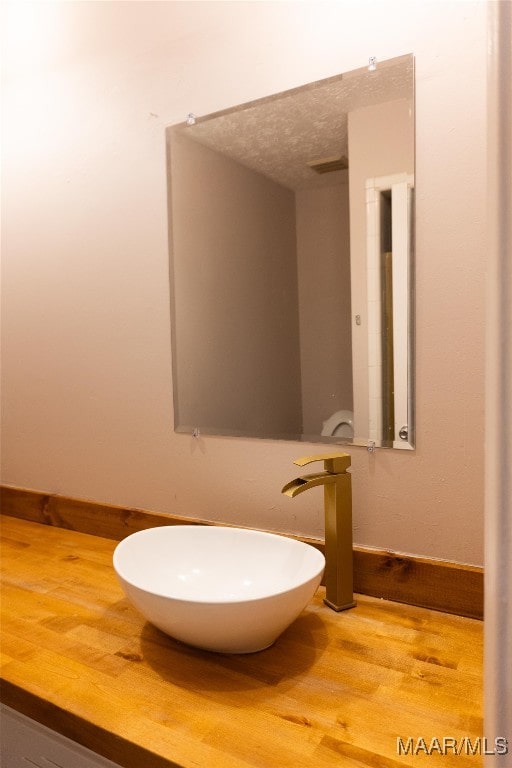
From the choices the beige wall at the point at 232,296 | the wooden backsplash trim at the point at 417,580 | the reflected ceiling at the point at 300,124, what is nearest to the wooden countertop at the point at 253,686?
the wooden backsplash trim at the point at 417,580

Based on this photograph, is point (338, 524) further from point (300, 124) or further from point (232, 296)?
point (300, 124)

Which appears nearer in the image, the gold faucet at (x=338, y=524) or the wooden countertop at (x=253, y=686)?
the wooden countertop at (x=253, y=686)

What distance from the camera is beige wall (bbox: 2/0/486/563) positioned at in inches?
36.7

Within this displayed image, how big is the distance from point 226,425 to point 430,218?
0.57 m

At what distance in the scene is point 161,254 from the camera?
128 cm

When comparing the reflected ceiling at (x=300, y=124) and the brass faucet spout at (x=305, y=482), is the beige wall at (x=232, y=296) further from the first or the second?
the brass faucet spout at (x=305, y=482)

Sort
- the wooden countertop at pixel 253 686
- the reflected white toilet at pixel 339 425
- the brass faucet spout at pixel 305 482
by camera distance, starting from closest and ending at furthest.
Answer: the wooden countertop at pixel 253 686
the brass faucet spout at pixel 305 482
the reflected white toilet at pixel 339 425

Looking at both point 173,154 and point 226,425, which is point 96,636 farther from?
point 173,154

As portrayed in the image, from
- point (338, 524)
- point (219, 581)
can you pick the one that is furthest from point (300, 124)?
point (219, 581)

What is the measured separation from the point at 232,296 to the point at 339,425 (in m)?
0.36

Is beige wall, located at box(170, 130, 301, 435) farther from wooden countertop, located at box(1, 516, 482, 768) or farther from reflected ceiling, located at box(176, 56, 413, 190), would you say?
wooden countertop, located at box(1, 516, 482, 768)

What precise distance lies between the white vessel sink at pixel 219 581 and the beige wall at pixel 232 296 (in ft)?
0.79

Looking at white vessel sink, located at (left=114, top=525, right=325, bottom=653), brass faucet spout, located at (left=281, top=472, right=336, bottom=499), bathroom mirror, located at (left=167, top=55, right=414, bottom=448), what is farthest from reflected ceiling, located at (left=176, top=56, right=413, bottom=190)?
white vessel sink, located at (left=114, top=525, right=325, bottom=653)

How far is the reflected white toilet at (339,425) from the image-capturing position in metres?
1.05
